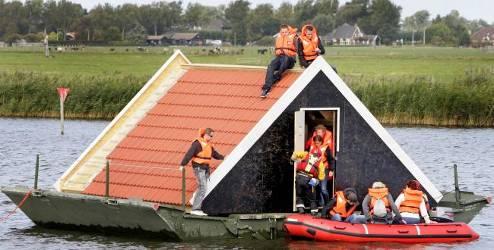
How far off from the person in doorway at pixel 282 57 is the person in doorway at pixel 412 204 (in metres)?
3.32

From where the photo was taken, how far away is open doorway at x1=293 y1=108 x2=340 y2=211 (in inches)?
1115

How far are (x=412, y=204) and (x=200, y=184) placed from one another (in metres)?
4.16

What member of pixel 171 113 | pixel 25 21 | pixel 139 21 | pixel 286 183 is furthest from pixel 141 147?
pixel 139 21

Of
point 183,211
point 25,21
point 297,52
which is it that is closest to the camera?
point 183,211

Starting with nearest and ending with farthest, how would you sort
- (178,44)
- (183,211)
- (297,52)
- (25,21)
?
(183,211)
(297,52)
(25,21)
(178,44)

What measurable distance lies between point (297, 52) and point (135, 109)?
3642 mm

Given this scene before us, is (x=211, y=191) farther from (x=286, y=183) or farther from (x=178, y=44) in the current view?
(x=178, y=44)

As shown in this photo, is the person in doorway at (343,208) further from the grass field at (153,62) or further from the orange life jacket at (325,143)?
the grass field at (153,62)

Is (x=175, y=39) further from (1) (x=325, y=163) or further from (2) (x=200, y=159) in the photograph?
(2) (x=200, y=159)

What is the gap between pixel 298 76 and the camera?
2900 cm

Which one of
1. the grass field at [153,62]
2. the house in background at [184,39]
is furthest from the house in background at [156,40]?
the grass field at [153,62]

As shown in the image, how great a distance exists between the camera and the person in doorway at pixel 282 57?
2898cm

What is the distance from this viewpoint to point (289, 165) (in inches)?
1118

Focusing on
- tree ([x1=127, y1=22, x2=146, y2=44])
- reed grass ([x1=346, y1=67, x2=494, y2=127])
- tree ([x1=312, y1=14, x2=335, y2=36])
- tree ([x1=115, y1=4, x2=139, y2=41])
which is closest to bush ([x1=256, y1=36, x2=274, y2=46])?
tree ([x1=312, y1=14, x2=335, y2=36])
